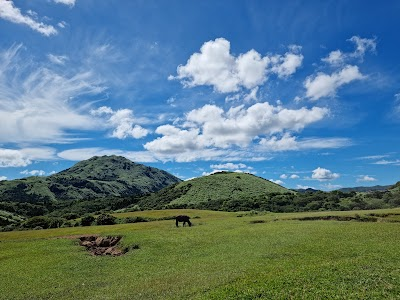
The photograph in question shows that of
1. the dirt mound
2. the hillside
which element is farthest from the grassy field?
the hillside

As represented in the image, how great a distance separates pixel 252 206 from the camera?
13075 cm

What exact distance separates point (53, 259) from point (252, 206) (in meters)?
101

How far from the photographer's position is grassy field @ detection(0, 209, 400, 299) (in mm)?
19922

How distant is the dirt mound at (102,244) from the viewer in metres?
42.6

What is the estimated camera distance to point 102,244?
48562 mm

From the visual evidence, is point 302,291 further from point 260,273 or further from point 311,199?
point 311,199

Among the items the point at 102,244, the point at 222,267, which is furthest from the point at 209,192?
the point at 222,267

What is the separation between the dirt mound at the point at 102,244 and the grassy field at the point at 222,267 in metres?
1.79

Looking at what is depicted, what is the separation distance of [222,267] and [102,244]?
25.8m

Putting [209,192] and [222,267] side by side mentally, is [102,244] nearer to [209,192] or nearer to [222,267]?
[222,267]

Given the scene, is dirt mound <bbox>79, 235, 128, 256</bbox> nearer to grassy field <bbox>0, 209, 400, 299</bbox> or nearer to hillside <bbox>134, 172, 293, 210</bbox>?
grassy field <bbox>0, 209, 400, 299</bbox>

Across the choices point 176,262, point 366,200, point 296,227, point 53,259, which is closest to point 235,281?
point 176,262

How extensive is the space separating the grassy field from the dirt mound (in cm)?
179

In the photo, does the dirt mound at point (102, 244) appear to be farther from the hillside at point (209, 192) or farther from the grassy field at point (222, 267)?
the hillside at point (209, 192)
